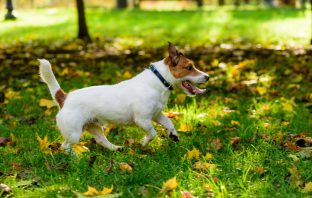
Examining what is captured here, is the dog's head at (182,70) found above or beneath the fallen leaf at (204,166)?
above

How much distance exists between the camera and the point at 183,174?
12.0 feet

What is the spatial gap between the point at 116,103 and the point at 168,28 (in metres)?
11.3

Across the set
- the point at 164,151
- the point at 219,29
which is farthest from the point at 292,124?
the point at 219,29

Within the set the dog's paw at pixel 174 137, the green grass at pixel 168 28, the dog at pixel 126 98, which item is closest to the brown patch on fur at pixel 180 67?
the dog at pixel 126 98

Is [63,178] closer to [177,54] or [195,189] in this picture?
[195,189]

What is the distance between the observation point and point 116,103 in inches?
171

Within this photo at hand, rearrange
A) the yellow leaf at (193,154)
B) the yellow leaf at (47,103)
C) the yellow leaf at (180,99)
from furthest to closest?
the yellow leaf at (180,99)
the yellow leaf at (47,103)
the yellow leaf at (193,154)

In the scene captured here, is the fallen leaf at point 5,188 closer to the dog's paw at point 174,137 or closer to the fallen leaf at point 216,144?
the dog's paw at point 174,137

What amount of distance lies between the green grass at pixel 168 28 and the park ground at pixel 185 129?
0.44 metres

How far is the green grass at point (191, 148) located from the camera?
3492 millimetres

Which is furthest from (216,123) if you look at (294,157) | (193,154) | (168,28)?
(168,28)

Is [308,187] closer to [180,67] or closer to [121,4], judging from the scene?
[180,67]

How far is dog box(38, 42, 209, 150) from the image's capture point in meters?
4.27

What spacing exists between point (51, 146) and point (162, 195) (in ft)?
5.13
